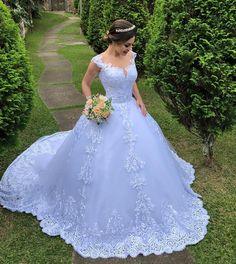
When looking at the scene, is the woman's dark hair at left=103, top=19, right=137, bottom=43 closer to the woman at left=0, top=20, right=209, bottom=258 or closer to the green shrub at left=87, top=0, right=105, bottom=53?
the woman at left=0, top=20, right=209, bottom=258

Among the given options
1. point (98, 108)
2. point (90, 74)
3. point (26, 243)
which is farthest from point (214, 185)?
point (26, 243)

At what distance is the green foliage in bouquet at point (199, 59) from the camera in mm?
5699

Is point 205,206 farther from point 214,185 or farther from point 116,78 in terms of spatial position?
point 116,78

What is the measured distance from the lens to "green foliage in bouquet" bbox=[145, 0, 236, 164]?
18.7 feet

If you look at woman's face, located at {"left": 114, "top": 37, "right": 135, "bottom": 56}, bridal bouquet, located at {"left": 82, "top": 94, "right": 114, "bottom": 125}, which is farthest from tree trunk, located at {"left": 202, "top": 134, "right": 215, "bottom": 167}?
woman's face, located at {"left": 114, "top": 37, "right": 135, "bottom": 56}

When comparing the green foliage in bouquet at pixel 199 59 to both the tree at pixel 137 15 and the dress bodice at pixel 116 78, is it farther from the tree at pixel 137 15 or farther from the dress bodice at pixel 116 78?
the tree at pixel 137 15

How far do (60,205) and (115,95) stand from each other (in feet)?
5.48

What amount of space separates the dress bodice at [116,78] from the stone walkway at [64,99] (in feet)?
6.82

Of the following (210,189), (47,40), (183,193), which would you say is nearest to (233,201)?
(210,189)

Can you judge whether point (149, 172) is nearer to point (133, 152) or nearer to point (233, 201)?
point (133, 152)

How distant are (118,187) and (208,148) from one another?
2443 mm

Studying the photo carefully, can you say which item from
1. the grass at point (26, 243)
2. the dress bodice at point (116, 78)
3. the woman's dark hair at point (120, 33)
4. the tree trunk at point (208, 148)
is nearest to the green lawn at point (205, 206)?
the grass at point (26, 243)

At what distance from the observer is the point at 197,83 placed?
582 centimetres

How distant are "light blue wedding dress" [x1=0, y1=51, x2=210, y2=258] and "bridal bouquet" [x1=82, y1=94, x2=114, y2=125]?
0.16 metres
